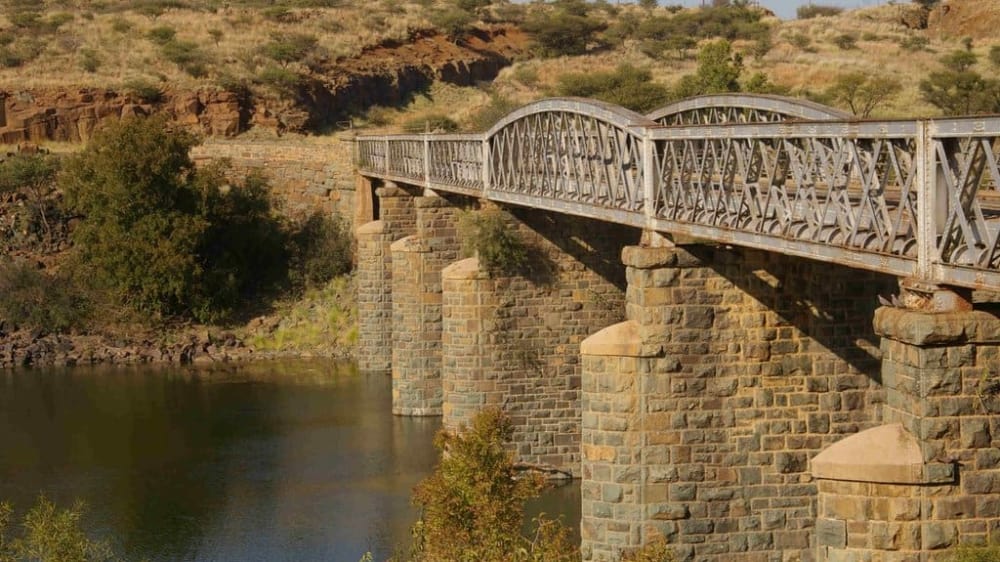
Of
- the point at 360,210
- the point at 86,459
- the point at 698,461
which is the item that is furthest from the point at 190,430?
the point at 698,461

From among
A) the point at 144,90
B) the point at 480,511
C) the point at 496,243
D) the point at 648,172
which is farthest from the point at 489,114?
the point at 480,511

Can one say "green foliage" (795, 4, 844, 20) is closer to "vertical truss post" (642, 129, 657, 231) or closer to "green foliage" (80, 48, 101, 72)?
"green foliage" (80, 48, 101, 72)

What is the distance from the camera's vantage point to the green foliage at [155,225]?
1876 inches

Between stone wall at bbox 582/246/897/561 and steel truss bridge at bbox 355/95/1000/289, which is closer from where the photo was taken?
steel truss bridge at bbox 355/95/1000/289

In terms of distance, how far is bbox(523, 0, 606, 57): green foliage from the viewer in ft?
276

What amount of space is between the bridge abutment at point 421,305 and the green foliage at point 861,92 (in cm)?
2291

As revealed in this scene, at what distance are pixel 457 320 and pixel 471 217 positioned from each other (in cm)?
193

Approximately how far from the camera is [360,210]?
162 feet

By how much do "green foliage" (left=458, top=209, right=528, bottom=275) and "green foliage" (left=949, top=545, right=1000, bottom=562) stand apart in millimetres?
16496

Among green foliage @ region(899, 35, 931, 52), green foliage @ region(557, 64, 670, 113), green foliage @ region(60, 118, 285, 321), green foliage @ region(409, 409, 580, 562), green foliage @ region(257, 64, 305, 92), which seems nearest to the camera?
green foliage @ region(409, 409, 580, 562)

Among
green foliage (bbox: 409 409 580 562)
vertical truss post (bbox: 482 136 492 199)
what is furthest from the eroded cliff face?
green foliage (bbox: 409 409 580 562)

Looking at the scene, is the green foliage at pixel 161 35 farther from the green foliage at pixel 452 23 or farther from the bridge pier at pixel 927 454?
the bridge pier at pixel 927 454

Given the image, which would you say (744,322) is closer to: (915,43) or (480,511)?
(480,511)

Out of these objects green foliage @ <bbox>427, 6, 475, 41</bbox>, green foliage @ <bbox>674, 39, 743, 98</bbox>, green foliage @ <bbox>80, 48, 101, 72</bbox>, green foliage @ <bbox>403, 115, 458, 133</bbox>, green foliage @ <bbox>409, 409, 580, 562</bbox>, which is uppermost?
green foliage @ <bbox>427, 6, 475, 41</bbox>
